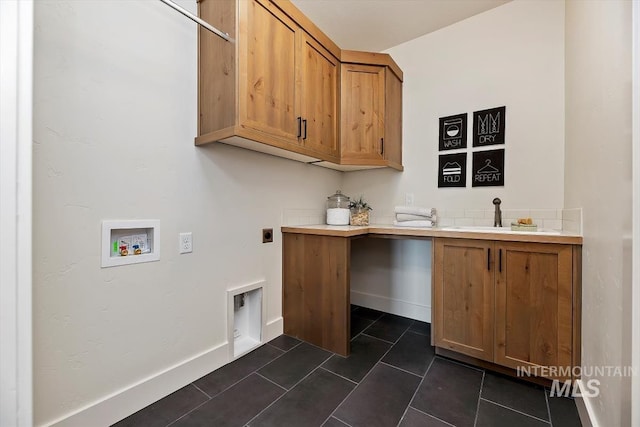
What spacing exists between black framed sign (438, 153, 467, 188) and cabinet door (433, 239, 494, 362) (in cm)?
76

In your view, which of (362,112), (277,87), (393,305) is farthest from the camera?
(393,305)

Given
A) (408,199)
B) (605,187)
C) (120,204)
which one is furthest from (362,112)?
(120,204)

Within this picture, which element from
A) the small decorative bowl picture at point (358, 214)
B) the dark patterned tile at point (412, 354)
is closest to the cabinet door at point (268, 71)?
the small decorative bowl picture at point (358, 214)

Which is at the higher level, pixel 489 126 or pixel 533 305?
pixel 489 126

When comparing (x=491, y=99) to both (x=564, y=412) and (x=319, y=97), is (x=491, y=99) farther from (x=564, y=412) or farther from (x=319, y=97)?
(x=564, y=412)

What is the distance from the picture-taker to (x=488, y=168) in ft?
7.02

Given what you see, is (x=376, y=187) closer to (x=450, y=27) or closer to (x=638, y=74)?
(x=450, y=27)

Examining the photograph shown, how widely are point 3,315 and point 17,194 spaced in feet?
1.23

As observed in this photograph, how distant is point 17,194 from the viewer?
84 cm

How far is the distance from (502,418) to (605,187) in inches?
45.6

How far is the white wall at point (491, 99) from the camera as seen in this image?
1.92 metres

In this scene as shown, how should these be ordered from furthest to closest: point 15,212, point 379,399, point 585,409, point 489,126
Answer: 1. point 489,126
2. point 379,399
3. point 585,409
4. point 15,212

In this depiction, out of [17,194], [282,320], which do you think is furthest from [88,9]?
[282,320]

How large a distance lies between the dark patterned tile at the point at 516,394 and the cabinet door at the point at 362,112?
174cm
